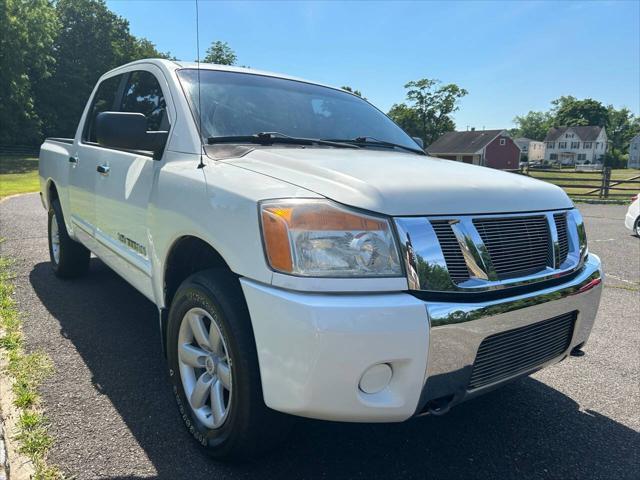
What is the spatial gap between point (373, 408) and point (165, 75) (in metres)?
2.39

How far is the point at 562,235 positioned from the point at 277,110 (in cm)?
179

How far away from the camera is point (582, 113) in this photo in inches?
4358

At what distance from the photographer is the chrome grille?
2.41 metres

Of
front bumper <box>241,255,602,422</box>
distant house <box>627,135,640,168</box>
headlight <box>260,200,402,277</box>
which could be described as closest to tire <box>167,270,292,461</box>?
front bumper <box>241,255,602,422</box>

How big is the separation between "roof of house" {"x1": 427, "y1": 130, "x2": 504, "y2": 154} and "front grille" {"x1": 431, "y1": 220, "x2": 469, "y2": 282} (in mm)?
64445

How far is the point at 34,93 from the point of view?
41.6 m

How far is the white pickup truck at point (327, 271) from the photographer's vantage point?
1817 mm

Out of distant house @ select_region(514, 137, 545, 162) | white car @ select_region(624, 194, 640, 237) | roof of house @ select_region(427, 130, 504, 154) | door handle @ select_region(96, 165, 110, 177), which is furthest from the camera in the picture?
distant house @ select_region(514, 137, 545, 162)

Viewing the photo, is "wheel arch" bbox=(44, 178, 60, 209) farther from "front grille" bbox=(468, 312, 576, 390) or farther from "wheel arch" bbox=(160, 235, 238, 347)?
"front grille" bbox=(468, 312, 576, 390)

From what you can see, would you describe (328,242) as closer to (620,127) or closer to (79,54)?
(79,54)

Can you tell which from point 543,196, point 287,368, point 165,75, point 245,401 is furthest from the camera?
point 165,75

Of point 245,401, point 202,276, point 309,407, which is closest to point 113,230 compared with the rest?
point 202,276

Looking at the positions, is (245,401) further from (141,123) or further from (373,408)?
(141,123)

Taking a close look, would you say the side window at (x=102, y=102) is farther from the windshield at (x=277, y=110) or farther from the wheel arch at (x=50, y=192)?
the windshield at (x=277, y=110)
